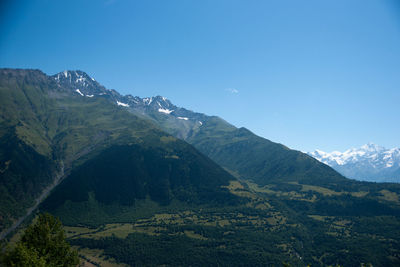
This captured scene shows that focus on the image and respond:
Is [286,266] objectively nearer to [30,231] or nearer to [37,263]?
[37,263]

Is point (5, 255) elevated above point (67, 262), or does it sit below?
above

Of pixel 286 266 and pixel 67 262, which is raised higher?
pixel 286 266

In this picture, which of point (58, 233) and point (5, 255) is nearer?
point (5, 255)

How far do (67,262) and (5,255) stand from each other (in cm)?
1848

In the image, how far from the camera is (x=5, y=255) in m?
63.1

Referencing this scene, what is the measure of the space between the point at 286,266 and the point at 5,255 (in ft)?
209

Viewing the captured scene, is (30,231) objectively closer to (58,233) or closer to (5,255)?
(58,233)

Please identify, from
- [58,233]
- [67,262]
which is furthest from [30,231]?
[67,262]

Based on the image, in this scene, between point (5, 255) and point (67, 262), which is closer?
point (5, 255)

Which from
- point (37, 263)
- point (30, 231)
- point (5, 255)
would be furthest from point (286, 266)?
point (30, 231)

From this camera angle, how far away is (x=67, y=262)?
255 ft

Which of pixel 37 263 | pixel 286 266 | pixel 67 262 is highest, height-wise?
pixel 286 266

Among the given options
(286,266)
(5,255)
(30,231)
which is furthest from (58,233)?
(286,266)

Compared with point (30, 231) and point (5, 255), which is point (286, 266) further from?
point (30, 231)
